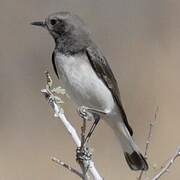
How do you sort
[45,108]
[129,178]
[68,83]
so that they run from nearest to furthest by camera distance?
[68,83] < [129,178] < [45,108]

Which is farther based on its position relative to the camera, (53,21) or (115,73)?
(115,73)

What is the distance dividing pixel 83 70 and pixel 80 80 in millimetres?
60

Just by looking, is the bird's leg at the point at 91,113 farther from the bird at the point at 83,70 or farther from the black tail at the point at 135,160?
the black tail at the point at 135,160

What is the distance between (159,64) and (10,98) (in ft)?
3.99

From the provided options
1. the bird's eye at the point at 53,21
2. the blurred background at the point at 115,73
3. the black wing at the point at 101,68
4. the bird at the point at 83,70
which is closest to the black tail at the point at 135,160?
the bird at the point at 83,70

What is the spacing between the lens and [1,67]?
8695 millimetres

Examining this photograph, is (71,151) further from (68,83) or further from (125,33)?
(68,83)

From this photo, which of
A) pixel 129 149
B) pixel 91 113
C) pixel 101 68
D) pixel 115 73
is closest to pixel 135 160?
pixel 129 149

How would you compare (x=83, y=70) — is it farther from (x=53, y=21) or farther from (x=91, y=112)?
(x=53, y=21)

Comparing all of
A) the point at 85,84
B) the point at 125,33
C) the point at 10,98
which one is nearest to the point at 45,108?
the point at 10,98

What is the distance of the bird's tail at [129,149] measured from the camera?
19.3ft

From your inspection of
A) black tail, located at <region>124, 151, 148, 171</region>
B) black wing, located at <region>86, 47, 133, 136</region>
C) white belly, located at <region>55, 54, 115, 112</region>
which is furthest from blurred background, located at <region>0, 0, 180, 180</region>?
white belly, located at <region>55, 54, 115, 112</region>

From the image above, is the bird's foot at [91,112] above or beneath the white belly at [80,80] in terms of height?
beneath

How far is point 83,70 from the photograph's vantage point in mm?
5629
